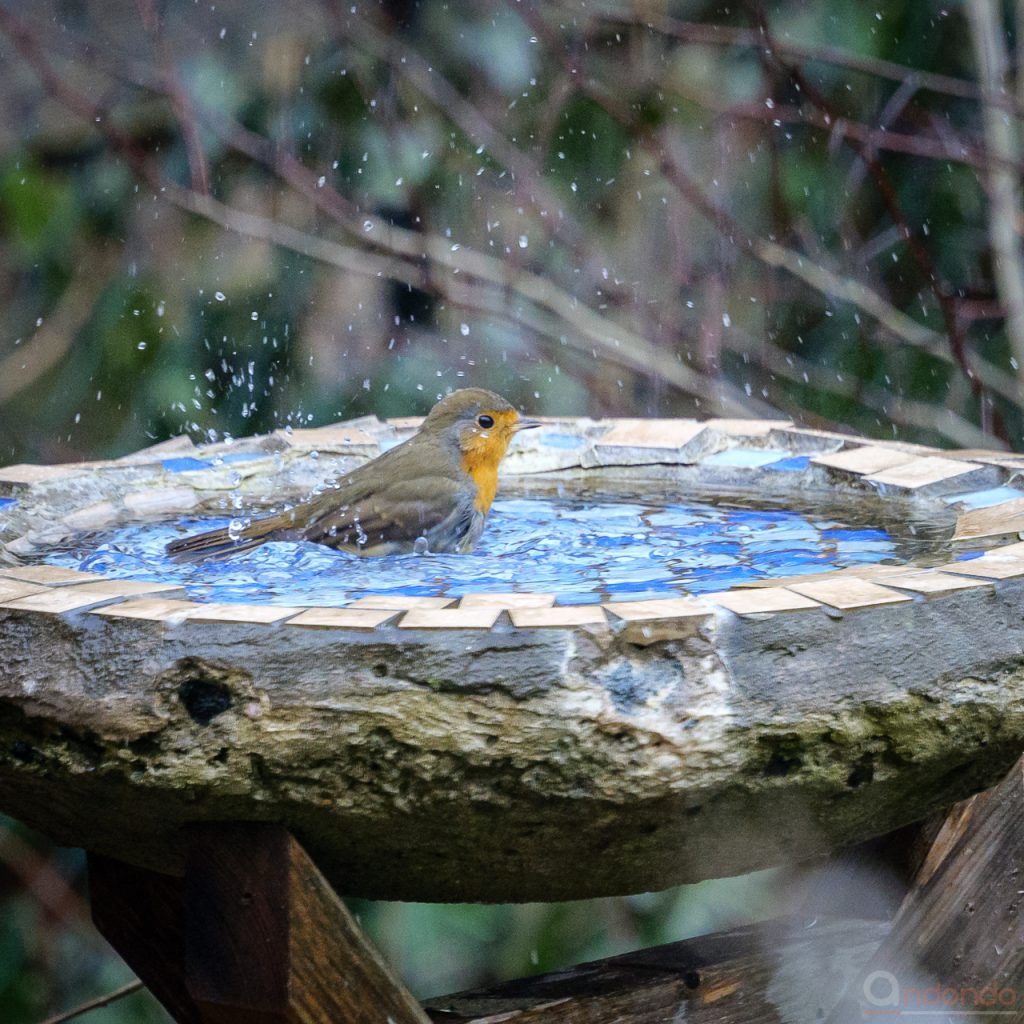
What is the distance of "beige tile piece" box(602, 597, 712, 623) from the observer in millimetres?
1338

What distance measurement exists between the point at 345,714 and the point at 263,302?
11.0 ft

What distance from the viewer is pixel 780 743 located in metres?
1.35

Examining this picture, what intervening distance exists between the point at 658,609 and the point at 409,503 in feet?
3.31

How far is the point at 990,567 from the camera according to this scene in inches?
59.6

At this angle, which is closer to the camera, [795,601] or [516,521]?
[795,601]

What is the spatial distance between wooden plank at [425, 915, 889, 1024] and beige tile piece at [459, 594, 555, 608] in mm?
541

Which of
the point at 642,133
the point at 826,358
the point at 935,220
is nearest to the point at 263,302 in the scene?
the point at 642,133

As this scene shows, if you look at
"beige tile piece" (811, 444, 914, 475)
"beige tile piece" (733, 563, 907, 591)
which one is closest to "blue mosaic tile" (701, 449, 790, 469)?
"beige tile piece" (811, 444, 914, 475)

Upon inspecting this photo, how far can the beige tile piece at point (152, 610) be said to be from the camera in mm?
1347

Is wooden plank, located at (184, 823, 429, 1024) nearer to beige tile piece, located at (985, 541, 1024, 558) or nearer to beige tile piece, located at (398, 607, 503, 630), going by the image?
beige tile piece, located at (398, 607, 503, 630)

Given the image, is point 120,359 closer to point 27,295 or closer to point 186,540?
point 27,295

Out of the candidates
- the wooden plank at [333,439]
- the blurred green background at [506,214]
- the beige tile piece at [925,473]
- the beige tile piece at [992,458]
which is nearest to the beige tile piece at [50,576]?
the wooden plank at [333,439]

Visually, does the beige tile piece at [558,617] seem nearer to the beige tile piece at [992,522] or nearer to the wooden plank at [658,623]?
the wooden plank at [658,623]

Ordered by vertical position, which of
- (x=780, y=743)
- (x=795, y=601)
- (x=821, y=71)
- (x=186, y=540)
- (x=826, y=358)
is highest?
(x=821, y=71)
